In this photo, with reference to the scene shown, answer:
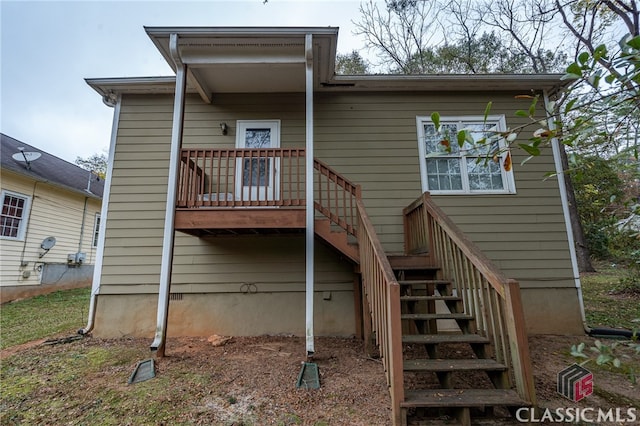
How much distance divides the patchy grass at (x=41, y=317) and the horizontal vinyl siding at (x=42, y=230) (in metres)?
0.89

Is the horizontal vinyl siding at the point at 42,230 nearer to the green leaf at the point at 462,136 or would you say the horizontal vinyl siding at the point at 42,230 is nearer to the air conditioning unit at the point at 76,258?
the air conditioning unit at the point at 76,258

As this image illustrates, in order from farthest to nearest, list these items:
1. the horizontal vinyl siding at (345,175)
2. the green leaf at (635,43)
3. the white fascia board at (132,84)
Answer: the white fascia board at (132,84) → the horizontal vinyl siding at (345,175) → the green leaf at (635,43)

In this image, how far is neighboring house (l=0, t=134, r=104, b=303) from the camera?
789 centimetres

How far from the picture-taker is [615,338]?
4.43 meters

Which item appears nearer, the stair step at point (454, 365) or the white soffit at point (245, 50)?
the stair step at point (454, 365)

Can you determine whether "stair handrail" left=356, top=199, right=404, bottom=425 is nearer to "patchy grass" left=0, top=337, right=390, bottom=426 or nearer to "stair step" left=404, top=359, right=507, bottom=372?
"stair step" left=404, top=359, right=507, bottom=372

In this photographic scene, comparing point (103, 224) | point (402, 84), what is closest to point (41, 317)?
point (103, 224)

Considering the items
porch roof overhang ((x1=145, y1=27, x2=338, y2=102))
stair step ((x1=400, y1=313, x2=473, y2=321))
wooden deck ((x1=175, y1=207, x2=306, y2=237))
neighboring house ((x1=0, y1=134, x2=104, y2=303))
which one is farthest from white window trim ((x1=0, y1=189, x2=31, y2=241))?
stair step ((x1=400, y1=313, x2=473, y2=321))

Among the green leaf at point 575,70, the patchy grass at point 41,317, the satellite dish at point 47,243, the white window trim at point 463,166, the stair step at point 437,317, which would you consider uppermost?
the white window trim at point 463,166

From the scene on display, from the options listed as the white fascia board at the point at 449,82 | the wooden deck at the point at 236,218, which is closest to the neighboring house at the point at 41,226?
the wooden deck at the point at 236,218

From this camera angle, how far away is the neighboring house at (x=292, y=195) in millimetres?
3984

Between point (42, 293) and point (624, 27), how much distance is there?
1966 centimetres

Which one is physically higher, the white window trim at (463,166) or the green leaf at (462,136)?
the white window trim at (463,166)

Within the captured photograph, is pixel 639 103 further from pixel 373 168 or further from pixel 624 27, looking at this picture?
pixel 624 27
